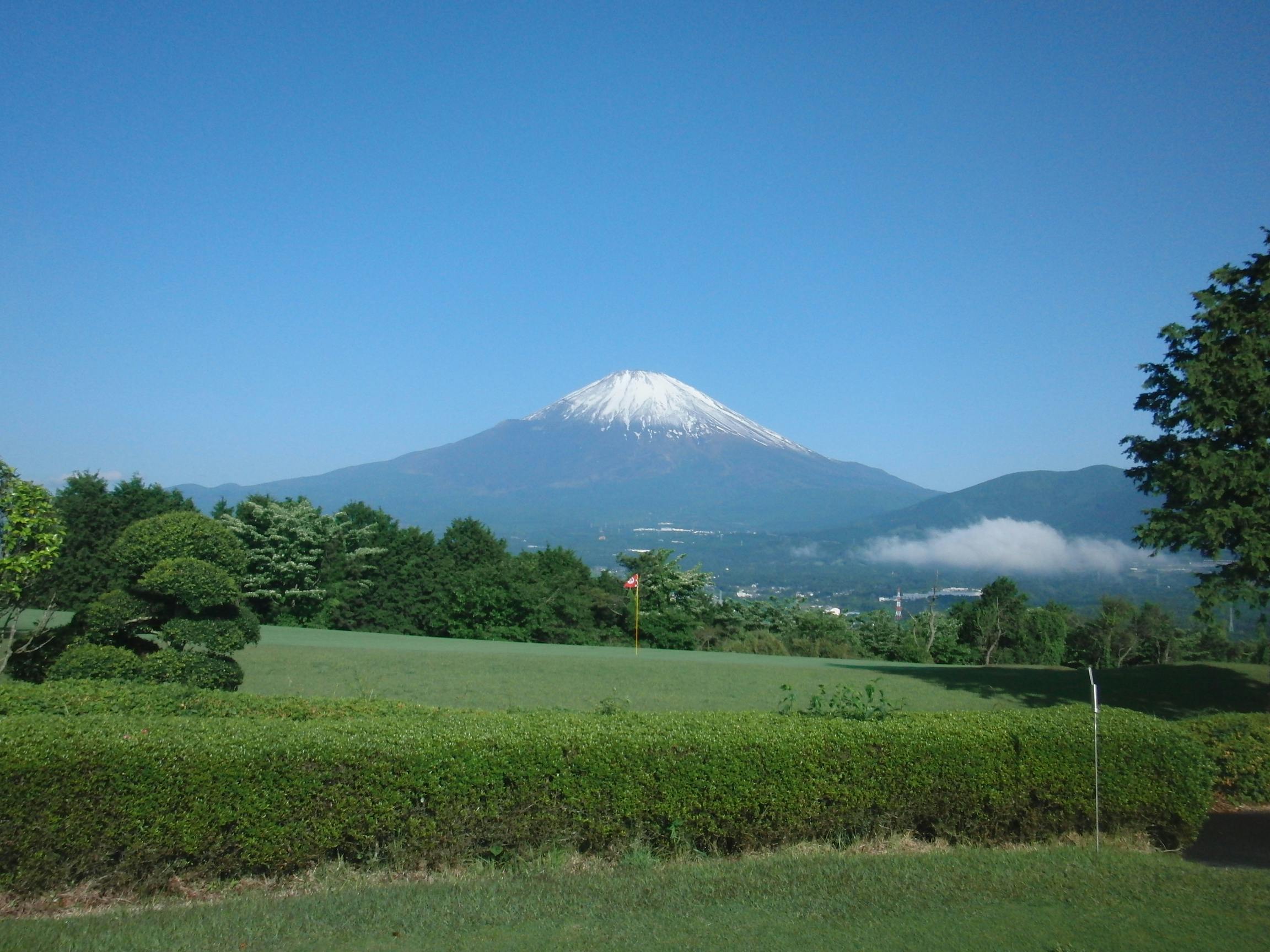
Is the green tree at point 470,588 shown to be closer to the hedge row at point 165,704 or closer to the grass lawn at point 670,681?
the grass lawn at point 670,681

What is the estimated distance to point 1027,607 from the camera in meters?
37.6

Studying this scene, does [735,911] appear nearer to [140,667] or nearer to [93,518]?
[140,667]

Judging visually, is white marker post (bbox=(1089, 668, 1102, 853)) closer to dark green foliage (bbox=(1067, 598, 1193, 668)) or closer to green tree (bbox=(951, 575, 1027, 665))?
green tree (bbox=(951, 575, 1027, 665))

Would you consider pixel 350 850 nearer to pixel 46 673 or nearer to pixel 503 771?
pixel 503 771

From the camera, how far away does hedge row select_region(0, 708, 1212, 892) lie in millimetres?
5535

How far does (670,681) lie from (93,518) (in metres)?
20.0

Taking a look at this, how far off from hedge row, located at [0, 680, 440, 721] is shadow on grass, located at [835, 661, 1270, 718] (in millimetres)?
12113

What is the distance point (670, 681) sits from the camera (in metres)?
18.5

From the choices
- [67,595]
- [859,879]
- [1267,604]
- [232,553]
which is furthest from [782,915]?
[67,595]

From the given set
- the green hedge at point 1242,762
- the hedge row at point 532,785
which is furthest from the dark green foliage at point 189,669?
the green hedge at point 1242,762

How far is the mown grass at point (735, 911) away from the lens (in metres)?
4.70

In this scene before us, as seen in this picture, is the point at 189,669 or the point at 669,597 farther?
the point at 669,597

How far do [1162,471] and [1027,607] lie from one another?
Answer: 24687 millimetres

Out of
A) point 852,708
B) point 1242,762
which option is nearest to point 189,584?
point 852,708
